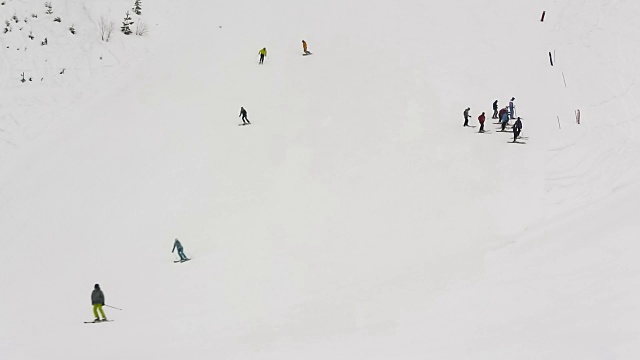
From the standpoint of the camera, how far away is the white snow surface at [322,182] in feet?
44.2

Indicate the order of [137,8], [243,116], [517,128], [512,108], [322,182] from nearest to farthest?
[322,182], [517,128], [512,108], [243,116], [137,8]

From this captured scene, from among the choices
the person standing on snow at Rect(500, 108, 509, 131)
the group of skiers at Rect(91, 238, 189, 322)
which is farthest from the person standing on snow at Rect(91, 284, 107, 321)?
the person standing on snow at Rect(500, 108, 509, 131)

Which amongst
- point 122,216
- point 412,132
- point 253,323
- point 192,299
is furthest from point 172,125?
point 253,323

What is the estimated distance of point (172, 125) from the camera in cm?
2703

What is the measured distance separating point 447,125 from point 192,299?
13.2m

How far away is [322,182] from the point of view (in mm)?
22578

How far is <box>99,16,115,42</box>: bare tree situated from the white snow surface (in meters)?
0.30

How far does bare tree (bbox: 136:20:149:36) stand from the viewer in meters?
33.7

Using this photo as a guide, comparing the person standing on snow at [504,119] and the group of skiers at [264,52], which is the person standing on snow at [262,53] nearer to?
the group of skiers at [264,52]

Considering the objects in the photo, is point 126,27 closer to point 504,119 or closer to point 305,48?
point 305,48

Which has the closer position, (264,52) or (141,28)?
(264,52)

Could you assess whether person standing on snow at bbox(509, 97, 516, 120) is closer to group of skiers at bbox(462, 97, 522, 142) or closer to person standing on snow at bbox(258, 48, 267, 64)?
group of skiers at bbox(462, 97, 522, 142)

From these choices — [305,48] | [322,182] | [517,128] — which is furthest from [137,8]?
[517,128]

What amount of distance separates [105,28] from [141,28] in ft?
6.61
